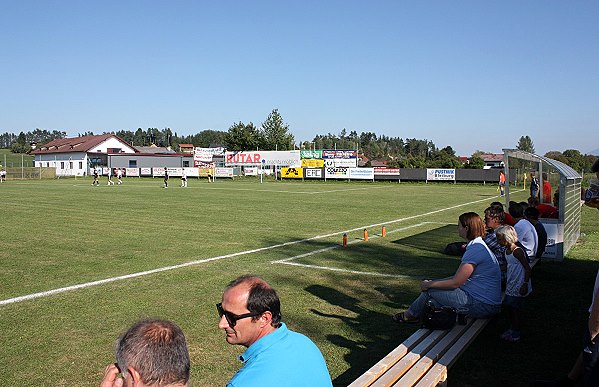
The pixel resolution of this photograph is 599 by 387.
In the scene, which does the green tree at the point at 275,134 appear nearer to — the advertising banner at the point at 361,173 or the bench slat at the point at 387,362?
the advertising banner at the point at 361,173

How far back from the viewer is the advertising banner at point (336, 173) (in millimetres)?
57281

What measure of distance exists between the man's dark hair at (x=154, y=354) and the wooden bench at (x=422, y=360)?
80.6 inches

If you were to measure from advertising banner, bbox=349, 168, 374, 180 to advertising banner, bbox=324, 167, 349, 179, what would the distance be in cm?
57

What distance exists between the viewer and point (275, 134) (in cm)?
10000

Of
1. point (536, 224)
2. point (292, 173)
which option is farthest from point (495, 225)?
point (292, 173)

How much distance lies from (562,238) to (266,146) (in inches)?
3565

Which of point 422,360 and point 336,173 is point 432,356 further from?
point 336,173

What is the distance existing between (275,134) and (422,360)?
96.3 meters

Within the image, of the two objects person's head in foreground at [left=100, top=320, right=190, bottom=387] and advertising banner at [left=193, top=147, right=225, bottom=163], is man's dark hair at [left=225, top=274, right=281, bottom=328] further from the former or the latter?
advertising banner at [left=193, top=147, right=225, bottom=163]

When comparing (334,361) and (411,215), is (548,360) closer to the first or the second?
(334,361)

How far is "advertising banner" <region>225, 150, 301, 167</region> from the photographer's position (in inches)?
2692

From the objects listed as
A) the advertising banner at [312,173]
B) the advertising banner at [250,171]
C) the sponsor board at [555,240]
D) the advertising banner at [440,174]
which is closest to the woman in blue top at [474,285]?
the sponsor board at [555,240]

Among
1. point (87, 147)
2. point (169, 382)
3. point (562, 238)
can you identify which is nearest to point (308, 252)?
point (562, 238)

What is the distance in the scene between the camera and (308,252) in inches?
480
